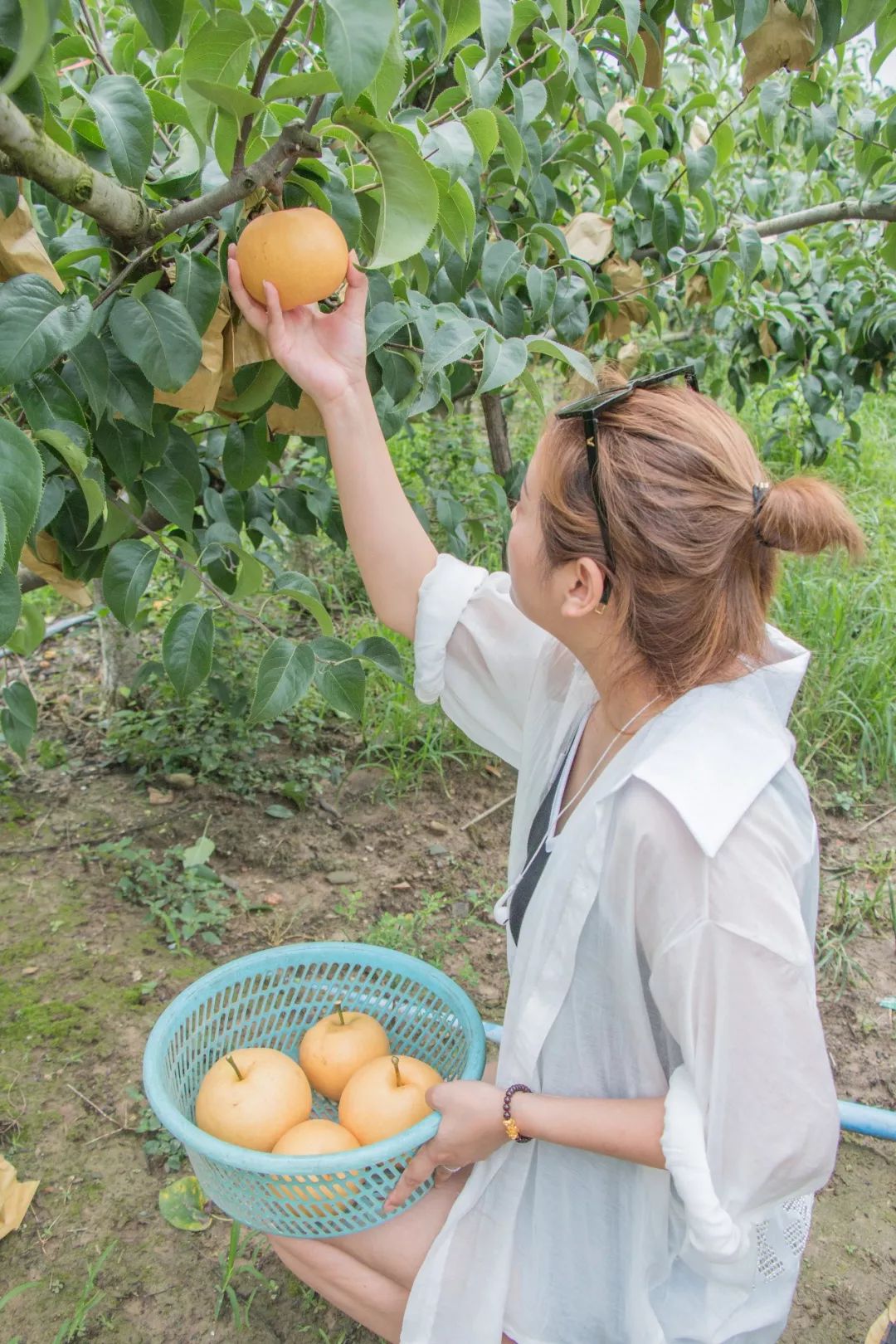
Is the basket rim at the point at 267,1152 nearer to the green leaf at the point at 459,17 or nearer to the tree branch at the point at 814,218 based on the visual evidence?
the green leaf at the point at 459,17

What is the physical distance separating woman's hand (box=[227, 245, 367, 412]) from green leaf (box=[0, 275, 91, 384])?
212 mm

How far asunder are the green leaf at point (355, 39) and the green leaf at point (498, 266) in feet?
2.52

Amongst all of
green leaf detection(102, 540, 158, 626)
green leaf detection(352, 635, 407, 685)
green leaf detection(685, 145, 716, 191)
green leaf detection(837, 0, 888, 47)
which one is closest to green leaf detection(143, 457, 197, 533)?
green leaf detection(102, 540, 158, 626)

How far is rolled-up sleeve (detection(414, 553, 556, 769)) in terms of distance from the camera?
4.61 ft

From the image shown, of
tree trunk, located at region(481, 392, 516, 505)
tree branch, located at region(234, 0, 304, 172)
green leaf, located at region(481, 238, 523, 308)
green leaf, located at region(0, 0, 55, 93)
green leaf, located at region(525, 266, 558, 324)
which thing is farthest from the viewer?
tree trunk, located at region(481, 392, 516, 505)

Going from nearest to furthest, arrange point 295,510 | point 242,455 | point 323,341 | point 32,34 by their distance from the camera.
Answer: point 32,34 → point 323,341 → point 242,455 → point 295,510

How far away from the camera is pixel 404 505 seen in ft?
4.53

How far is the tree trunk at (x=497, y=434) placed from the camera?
2.37 metres

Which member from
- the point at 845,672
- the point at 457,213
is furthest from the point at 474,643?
the point at 845,672

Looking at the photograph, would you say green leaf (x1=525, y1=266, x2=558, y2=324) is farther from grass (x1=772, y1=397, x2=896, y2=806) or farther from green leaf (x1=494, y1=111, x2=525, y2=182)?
grass (x1=772, y1=397, x2=896, y2=806)

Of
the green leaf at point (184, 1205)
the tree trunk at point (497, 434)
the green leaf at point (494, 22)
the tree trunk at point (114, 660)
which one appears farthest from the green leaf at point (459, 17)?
the tree trunk at point (114, 660)

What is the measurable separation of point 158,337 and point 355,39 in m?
0.38

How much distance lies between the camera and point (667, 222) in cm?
195

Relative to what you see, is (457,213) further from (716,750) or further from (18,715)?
(18,715)
